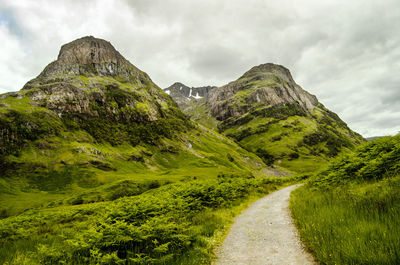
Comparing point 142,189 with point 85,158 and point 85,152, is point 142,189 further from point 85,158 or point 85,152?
point 85,152

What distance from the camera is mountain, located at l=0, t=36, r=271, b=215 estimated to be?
79812 mm

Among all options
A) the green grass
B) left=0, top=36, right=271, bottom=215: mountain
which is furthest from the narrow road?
→ left=0, top=36, right=271, bottom=215: mountain

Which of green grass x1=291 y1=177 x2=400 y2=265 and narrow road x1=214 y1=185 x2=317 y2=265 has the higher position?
green grass x1=291 y1=177 x2=400 y2=265

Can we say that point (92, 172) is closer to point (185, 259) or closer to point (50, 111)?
point (50, 111)

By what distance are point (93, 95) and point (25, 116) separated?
67.3 m

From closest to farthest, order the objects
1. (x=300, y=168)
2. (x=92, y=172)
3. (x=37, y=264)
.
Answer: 1. (x=37, y=264)
2. (x=92, y=172)
3. (x=300, y=168)

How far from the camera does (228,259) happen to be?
7.16 metres

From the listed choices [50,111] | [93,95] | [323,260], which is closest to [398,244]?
[323,260]

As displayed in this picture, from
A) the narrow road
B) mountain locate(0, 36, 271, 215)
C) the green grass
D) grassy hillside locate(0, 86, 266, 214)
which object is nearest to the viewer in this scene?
the green grass

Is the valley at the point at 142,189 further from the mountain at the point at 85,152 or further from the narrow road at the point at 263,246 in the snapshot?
the mountain at the point at 85,152

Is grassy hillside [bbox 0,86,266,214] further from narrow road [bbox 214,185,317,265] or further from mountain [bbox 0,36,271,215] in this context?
narrow road [bbox 214,185,317,265]

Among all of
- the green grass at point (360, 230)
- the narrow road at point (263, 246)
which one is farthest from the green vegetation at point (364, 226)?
the narrow road at point (263, 246)

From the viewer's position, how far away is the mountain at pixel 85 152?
79.8m

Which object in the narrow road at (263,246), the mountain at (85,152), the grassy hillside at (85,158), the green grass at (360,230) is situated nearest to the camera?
the green grass at (360,230)
